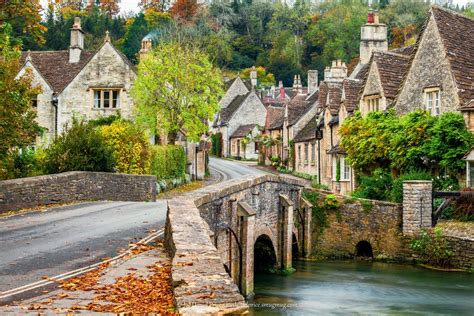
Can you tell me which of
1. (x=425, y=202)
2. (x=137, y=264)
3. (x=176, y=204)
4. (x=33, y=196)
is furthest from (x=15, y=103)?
(x=425, y=202)

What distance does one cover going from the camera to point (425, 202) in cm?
3419

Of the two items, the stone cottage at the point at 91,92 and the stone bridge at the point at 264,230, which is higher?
the stone cottage at the point at 91,92

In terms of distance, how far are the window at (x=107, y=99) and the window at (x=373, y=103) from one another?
61.6 feet

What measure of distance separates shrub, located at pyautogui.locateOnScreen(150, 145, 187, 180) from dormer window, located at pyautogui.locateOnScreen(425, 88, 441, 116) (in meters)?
14.0

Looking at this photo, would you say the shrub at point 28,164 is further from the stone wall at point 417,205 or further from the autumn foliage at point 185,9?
the autumn foliage at point 185,9

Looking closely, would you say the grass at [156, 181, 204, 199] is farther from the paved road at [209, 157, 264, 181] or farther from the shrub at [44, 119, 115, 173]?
the paved road at [209, 157, 264, 181]

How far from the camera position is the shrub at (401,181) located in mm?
35031

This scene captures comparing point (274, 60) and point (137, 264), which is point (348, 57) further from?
point (137, 264)

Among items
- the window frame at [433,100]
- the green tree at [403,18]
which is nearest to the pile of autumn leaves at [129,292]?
the window frame at [433,100]

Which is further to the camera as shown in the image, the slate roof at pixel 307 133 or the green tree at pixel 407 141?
the slate roof at pixel 307 133

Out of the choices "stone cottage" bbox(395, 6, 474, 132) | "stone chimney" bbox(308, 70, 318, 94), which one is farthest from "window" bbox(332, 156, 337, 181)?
"stone chimney" bbox(308, 70, 318, 94)

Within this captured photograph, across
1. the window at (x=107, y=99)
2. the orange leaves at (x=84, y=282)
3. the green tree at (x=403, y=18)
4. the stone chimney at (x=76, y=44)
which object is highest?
the green tree at (x=403, y=18)

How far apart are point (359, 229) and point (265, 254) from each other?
20.8 feet

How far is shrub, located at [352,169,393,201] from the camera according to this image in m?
38.3
